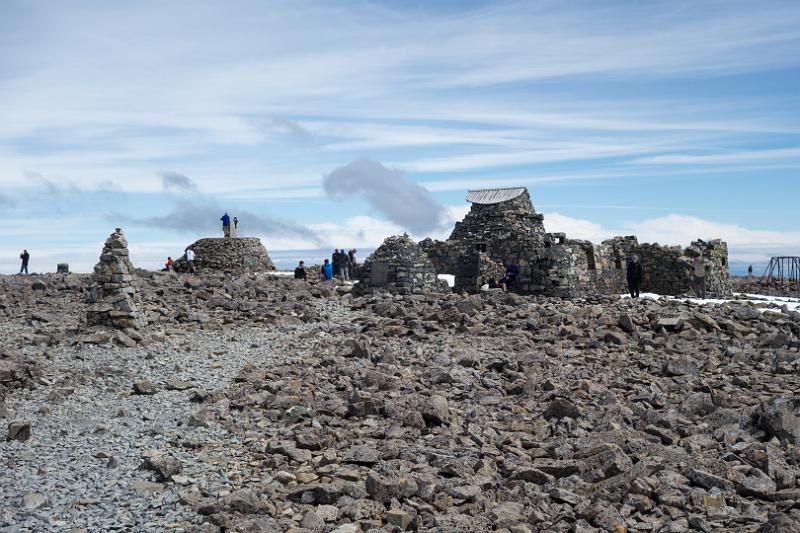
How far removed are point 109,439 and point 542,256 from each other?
69.8 ft

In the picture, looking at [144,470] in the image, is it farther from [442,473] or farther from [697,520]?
[697,520]

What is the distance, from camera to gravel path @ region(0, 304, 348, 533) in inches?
388

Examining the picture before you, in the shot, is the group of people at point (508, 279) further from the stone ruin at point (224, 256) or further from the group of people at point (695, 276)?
the stone ruin at point (224, 256)

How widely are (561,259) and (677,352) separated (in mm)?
11498

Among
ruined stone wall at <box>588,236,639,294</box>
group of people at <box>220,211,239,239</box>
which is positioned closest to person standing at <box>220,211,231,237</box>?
group of people at <box>220,211,239,239</box>

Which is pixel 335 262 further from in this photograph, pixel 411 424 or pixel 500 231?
pixel 411 424

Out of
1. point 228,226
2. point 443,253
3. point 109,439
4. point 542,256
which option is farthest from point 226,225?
point 109,439

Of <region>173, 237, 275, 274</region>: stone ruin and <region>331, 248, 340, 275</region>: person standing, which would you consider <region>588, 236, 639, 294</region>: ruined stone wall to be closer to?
<region>331, 248, 340, 275</region>: person standing

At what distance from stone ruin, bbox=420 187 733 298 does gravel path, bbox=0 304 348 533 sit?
1416cm

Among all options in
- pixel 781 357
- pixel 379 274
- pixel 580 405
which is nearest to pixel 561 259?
pixel 379 274

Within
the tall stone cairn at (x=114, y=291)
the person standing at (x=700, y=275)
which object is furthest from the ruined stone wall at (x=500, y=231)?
the tall stone cairn at (x=114, y=291)

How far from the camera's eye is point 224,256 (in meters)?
44.3

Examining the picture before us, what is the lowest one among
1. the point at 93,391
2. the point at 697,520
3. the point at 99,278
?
the point at 697,520

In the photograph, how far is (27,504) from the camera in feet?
32.8
